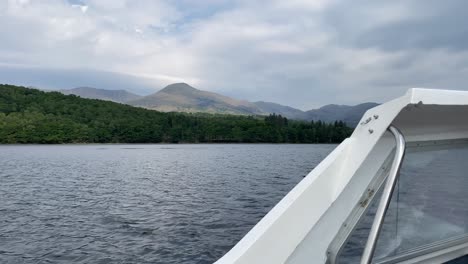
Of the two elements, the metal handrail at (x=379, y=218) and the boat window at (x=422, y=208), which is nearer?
the metal handrail at (x=379, y=218)

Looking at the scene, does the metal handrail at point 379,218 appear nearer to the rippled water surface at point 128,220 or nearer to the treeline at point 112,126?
the rippled water surface at point 128,220

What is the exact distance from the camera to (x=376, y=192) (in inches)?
97.2

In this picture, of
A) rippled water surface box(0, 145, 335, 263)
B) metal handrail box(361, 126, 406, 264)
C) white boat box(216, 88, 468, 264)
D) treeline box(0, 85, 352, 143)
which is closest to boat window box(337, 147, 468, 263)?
white boat box(216, 88, 468, 264)

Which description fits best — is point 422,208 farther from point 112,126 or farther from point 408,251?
point 112,126

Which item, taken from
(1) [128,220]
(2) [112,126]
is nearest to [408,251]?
(1) [128,220]

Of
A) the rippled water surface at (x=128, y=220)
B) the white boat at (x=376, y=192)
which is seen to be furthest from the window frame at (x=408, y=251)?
the rippled water surface at (x=128, y=220)

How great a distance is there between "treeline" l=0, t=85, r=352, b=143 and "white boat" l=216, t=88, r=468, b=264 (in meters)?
133

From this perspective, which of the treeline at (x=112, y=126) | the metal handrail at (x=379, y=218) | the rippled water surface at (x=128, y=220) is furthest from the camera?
the treeline at (x=112, y=126)

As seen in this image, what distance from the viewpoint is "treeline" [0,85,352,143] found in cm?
12350

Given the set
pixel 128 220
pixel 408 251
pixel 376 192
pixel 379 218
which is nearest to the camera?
pixel 379 218

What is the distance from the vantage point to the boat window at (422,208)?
8.53ft

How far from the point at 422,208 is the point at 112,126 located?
139318mm

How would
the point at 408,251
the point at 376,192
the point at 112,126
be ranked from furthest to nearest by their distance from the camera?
1. the point at 112,126
2. the point at 408,251
3. the point at 376,192

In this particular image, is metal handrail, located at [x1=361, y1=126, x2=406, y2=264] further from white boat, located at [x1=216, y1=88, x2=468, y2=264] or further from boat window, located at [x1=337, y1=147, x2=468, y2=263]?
boat window, located at [x1=337, y1=147, x2=468, y2=263]
